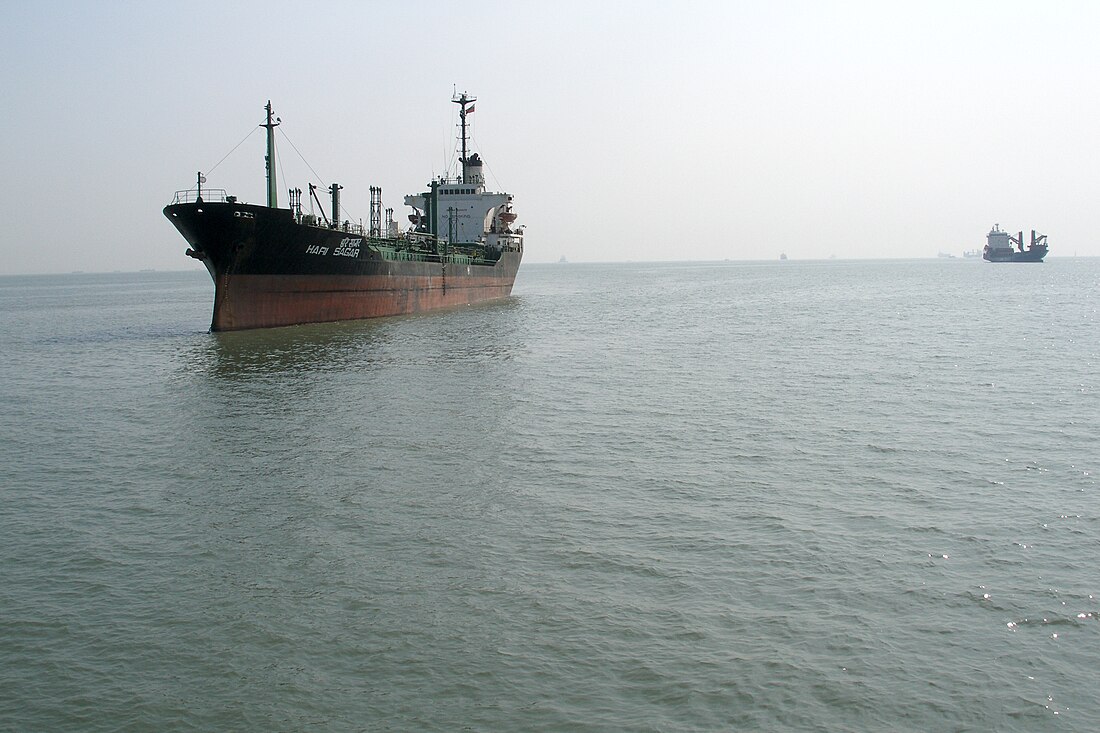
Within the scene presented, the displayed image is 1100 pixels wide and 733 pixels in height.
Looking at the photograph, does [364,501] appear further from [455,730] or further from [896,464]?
[896,464]

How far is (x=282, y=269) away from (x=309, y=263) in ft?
4.49

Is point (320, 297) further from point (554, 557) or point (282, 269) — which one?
point (554, 557)

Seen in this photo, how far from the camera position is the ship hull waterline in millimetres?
33656

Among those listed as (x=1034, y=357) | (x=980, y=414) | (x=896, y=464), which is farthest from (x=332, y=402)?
(x=1034, y=357)

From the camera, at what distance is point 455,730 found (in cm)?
661

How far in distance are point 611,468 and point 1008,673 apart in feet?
24.1

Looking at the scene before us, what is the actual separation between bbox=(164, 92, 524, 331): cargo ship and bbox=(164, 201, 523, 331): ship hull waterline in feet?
0.14

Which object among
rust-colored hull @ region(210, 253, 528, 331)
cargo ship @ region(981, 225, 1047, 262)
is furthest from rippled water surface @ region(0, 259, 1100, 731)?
cargo ship @ region(981, 225, 1047, 262)

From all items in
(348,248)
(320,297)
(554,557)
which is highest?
(348,248)

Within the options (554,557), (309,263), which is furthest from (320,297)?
(554,557)

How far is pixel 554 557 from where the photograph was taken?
395 inches

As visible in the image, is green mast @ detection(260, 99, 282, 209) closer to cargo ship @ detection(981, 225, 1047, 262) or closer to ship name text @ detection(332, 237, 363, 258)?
ship name text @ detection(332, 237, 363, 258)

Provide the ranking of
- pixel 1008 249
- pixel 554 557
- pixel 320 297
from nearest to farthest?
pixel 554 557 < pixel 320 297 < pixel 1008 249

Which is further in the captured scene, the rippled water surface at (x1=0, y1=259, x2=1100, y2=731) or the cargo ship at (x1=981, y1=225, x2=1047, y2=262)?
the cargo ship at (x1=981, y1=225, x2=1047, y2=262)
